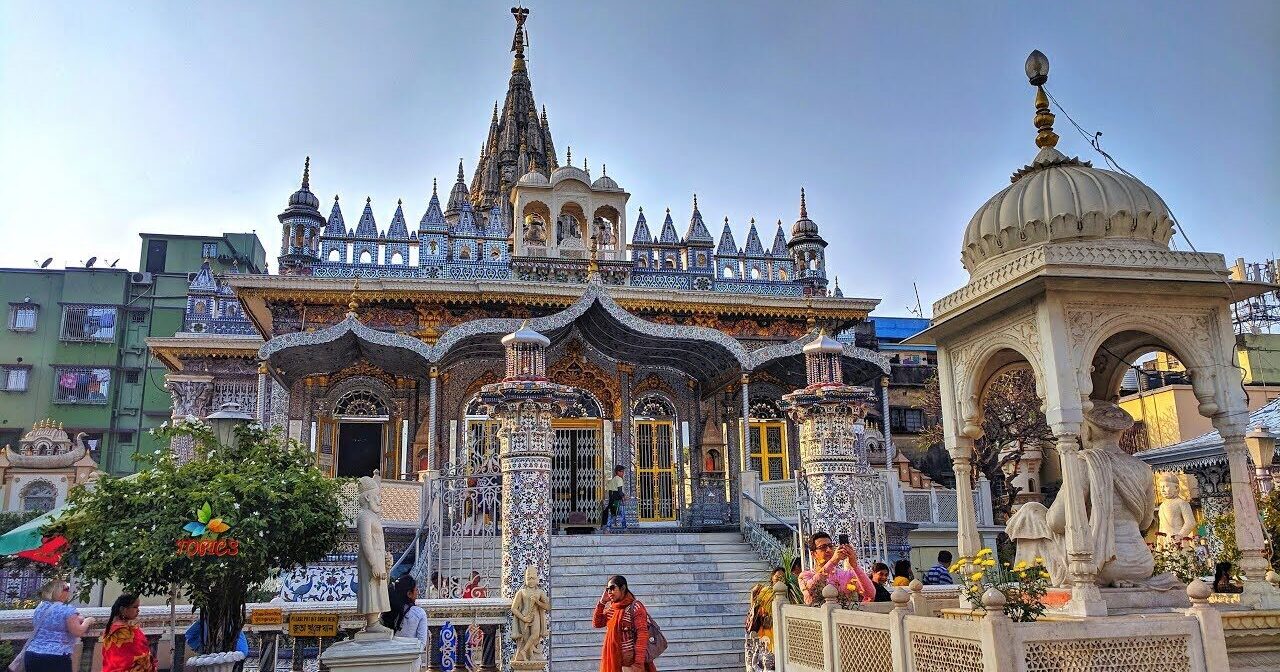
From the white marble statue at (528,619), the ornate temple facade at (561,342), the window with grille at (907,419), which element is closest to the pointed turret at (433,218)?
the ornate temple facade at (561,342)

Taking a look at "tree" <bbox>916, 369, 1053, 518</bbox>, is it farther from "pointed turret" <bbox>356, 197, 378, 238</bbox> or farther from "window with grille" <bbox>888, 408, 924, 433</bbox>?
"pointed turret" <bbox>356, 197, 378, 238</bbox>

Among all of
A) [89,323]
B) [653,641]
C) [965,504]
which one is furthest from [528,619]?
[89,323]

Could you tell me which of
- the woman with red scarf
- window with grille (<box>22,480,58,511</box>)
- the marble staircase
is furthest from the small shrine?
the woman with red scarf

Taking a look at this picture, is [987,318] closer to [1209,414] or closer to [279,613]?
[1209,414]

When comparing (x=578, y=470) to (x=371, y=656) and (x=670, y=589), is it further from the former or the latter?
(x=371, y=656)

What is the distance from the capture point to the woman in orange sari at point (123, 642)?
690cm

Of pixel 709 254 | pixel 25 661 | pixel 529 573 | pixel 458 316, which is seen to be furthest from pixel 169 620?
pixel 709 254

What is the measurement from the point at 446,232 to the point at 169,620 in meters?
11.5

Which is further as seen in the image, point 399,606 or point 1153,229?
point 399,606

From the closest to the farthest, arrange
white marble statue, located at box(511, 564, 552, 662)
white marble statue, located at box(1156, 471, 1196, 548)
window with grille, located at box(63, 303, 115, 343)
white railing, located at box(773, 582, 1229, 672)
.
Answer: white railing, located at box(773, 582, 1229, 672) → white marble statue, located at box(511, 564, 552, 662) → white marble statue, located at box(1156, 471, 1196, 548) → window with grille, located at box(63, 303, 115, 343)

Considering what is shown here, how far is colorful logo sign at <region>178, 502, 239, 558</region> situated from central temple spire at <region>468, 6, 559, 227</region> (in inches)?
909

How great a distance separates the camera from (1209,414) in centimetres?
634

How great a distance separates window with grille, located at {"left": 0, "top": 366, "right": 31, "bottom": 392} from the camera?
3450cm

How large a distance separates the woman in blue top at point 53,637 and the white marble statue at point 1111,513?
277 inches
